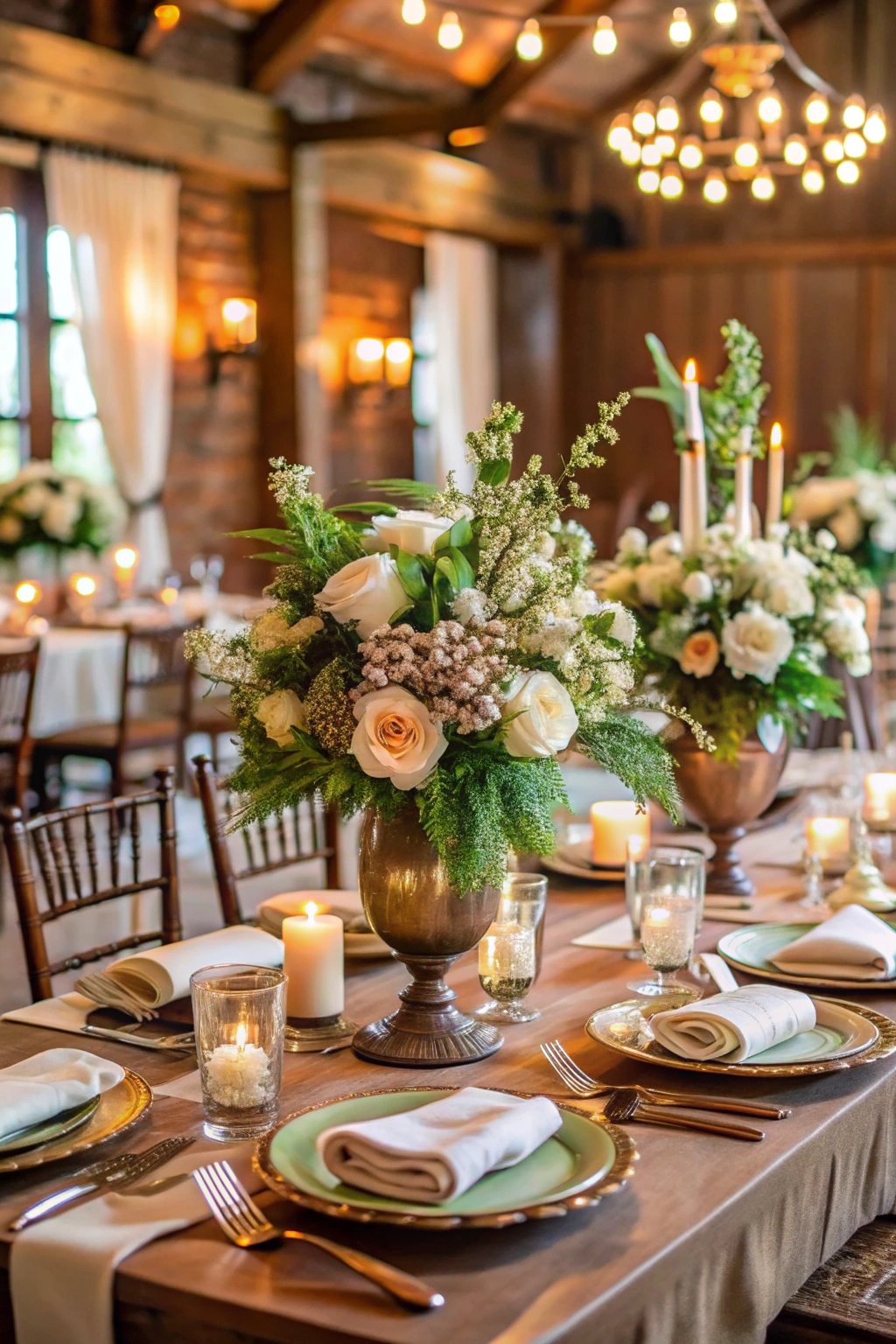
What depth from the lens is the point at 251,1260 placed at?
3.93ft

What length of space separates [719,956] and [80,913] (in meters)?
3.19

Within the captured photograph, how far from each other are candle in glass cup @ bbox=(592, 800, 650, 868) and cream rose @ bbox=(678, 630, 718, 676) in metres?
0.25

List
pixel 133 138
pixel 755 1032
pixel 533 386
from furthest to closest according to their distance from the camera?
pixel 533 386, pixel 133 138, pixel 755 1032

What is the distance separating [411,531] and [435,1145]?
2.18 ft

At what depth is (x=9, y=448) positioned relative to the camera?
6945 mm

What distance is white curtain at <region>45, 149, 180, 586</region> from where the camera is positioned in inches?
272

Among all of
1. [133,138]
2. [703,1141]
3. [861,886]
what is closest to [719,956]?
[861,886]

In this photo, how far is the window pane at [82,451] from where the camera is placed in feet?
23.5

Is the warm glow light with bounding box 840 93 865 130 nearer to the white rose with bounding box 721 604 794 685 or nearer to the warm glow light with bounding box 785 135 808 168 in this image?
the warm glow light with bounding box 785 135 808 168

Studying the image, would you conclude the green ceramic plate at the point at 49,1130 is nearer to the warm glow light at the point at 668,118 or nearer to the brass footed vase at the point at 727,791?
the brass footed vase at the point at 727,791

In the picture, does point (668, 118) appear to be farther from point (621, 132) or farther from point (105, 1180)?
point (105, 1180)

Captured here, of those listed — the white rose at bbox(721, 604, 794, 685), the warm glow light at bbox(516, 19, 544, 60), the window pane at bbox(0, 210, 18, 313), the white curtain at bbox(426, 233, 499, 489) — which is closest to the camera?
the white rose at bbox(721, 604, 794, 685)

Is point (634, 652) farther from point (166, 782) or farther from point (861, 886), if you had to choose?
point (166, 782)

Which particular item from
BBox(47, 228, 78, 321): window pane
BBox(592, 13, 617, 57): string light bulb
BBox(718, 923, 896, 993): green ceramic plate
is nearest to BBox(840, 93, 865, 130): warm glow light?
BBox(592, 13, 617, 57): string light bulb
